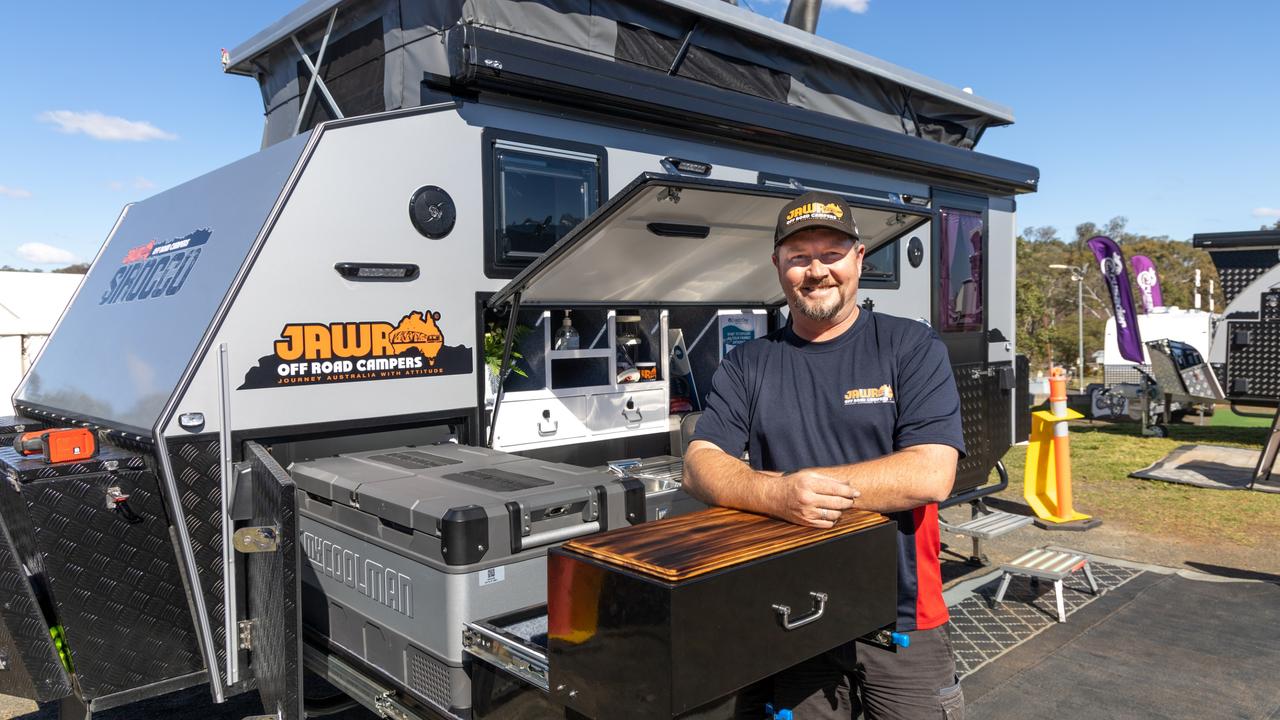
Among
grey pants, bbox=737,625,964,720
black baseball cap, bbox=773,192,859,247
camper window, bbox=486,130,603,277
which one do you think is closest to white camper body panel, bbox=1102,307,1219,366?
camper window, bbox=486,130,603,277

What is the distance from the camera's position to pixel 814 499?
1722 mm

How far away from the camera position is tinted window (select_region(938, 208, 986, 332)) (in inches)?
238

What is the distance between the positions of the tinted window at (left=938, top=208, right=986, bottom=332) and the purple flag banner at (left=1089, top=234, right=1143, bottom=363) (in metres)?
8.20

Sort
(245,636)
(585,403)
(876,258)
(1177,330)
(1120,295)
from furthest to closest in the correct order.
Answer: (1177,330) → (1120,295) → (876,258) → (585,403) → (245,636)

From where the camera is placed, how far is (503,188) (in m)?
3.66

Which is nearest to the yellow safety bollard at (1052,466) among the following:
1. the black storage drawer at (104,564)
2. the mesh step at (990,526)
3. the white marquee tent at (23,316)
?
the mesh step at (990,526)

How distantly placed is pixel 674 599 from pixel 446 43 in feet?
8.65

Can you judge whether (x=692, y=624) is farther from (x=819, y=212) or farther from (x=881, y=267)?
(x=881, y=267)

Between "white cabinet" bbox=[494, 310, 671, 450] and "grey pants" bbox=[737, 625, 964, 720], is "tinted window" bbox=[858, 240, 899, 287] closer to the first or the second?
"white cabinet" bbox=[494, 310, 671, 450]

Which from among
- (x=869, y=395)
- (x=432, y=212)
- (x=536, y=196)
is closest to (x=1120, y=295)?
(x=536, y=196)

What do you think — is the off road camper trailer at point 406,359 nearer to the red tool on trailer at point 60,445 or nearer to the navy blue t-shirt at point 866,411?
the red tool on trailer at point 60,445

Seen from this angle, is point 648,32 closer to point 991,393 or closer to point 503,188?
point 503,188

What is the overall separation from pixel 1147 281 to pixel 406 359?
60.4ft

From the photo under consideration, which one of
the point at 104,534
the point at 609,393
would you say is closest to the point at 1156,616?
the point at 609,393
